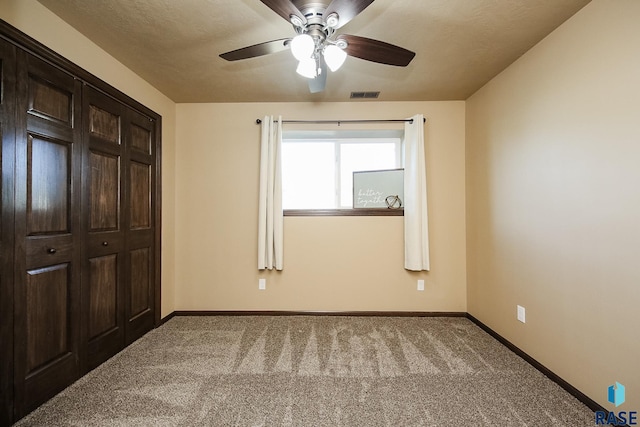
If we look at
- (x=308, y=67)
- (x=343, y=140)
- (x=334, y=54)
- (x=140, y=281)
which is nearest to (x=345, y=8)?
(x=334, y=54)

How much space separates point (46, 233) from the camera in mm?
1618

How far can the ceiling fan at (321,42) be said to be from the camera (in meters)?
1.27

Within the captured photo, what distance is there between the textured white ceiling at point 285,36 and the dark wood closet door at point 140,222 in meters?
0.56

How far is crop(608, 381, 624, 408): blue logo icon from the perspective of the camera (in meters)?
1.40

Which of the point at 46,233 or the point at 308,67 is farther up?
the point at 308,67

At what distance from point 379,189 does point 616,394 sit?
2277 millimetres

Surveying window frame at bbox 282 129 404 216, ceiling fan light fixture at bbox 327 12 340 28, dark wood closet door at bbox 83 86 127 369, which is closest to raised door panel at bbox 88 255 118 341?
dark wood closet door at bbox 83 86 127 369

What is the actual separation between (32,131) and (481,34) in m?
2.96

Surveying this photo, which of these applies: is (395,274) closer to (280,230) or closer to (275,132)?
(280,230)

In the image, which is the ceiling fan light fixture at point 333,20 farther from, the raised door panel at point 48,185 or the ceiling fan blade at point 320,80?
the raised door panel at point 48,185

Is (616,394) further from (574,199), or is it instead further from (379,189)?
(379,189)

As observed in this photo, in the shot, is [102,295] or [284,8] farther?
[102,295]

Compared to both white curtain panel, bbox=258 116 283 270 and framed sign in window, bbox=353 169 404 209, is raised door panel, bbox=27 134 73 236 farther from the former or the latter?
framed sign in window, bbox=353 169 404 209

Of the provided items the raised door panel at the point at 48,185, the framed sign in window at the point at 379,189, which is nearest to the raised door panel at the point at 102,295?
the raised door panel at the point at 48,185
